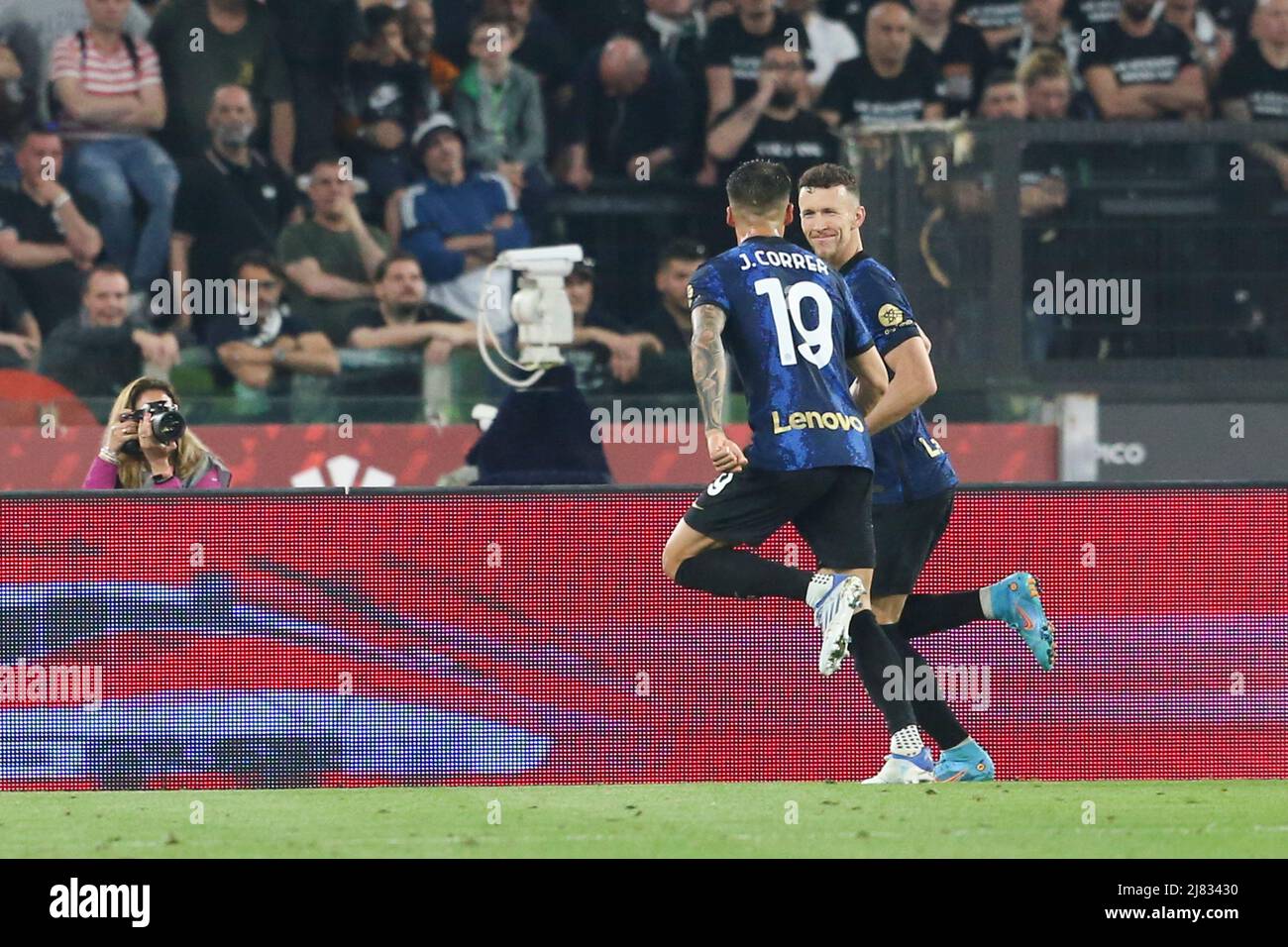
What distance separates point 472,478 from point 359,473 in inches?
32.2

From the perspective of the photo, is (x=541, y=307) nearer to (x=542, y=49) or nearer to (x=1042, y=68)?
(x=542, y=49)

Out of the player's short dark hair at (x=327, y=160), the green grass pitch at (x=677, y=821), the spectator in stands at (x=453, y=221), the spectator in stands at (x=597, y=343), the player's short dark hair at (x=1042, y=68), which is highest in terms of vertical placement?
the player's short dark hair at (x=1042, y=68)

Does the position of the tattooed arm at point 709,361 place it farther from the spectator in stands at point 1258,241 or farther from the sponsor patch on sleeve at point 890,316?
the spectator in stands at point 1258,241

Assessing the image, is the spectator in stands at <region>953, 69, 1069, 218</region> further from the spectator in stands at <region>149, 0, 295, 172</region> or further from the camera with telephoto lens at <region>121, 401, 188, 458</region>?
the camera with telephoto lens at <region>121, 401, 188, 458</region>

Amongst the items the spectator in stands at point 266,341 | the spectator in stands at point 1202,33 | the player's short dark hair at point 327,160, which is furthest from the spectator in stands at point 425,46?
the spectator in stands at point 1202,33

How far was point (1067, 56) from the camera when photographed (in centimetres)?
1441

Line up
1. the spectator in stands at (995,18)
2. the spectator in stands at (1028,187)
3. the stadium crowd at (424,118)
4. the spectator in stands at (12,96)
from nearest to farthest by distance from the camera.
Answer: the spectator in stands at (1028,187) < the stadium crowd at (424,118) < the spectator in stands at (12,96) < the spectator in stands at (995,18)

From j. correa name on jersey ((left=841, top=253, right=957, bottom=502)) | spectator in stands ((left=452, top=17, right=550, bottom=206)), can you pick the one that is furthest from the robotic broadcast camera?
j. correa name on jersey ((left=841, top=253, right=957, bottom=502))

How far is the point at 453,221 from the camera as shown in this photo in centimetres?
1360


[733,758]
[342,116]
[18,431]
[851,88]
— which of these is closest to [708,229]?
[851,88]

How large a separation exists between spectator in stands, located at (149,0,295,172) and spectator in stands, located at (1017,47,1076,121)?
14.3 feet

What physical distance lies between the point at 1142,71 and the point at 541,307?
4794 mm

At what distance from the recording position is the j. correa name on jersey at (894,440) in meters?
7.55

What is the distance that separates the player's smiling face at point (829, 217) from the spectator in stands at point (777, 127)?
626cm
